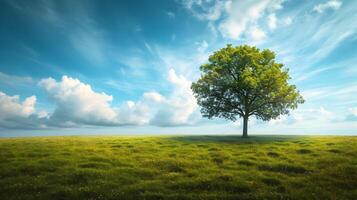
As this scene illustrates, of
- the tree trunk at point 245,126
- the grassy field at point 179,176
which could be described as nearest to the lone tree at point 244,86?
the tree trunk at point 245,126

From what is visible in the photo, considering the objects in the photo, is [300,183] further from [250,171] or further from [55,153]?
[55,153]

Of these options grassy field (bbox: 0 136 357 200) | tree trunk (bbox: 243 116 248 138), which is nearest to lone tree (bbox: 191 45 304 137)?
tree trunk (bbox: 243 116 248 138)

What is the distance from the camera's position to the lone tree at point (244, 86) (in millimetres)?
42688

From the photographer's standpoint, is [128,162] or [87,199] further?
[128,162]

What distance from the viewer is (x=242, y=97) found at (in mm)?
45188

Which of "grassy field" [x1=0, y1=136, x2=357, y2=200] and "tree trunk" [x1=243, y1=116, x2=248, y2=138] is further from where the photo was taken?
"tree trunk" [x1=243, y1=116, x2=248, y2=138]

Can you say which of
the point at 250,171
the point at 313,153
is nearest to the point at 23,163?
the point at 250,171

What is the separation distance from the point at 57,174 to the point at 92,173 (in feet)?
8.14

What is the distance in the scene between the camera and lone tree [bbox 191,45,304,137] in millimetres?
42688

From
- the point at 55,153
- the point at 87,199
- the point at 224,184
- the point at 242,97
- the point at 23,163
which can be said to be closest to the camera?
the point at 87,199

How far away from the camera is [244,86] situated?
41.9 meters

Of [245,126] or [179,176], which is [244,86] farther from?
[179,176]

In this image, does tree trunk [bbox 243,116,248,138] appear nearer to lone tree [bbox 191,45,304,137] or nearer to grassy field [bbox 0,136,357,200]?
lone tree [bbox 191,45,304,137]

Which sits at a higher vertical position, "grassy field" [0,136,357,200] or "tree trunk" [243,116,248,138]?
"tree trunk" [243,116,248,138]
